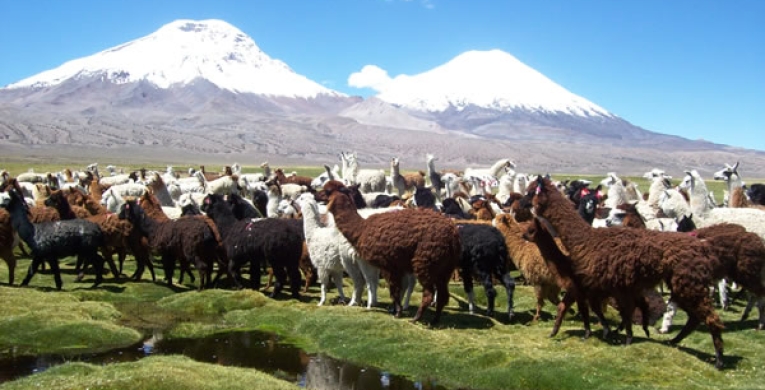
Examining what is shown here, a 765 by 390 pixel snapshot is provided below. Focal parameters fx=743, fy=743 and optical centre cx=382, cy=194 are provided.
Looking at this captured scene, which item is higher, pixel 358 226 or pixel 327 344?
pixel 358 226

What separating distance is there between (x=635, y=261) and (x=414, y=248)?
4.01 metres

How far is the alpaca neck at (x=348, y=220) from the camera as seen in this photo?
14695 mm

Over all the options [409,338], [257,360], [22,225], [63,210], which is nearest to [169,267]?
[63,210]

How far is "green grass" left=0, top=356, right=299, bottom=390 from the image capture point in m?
9.52

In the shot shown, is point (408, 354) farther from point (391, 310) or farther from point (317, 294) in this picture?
point (317, 294)

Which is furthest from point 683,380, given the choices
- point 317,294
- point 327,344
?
point 317,294

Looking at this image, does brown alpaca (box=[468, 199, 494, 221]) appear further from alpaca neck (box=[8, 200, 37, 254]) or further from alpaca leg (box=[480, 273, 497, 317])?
alpaca neck (box=[8, 200, 37, 254])

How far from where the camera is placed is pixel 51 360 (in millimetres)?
12047

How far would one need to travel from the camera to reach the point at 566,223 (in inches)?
491

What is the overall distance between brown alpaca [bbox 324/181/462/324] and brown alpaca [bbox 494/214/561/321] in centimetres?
154

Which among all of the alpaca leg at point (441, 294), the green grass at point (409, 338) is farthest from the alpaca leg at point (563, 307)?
the alpaca leg at point (441, 294)

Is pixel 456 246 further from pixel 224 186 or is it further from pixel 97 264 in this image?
pixel 224 186

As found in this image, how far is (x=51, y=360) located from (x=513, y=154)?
579ft

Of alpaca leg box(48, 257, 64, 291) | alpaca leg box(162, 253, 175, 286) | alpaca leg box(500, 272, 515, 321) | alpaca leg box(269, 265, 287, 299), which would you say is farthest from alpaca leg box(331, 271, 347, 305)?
alpaca leg box(48, 257, 64, 291)
